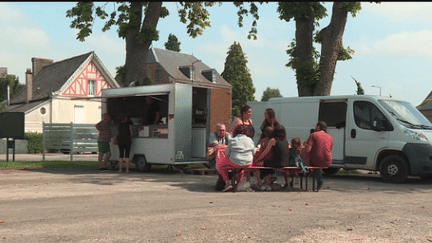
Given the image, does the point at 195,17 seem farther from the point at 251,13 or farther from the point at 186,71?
the point at 186,71

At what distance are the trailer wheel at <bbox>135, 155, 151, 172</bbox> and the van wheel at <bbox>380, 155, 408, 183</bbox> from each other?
6.73 metres

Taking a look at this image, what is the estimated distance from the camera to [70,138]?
70.4ft

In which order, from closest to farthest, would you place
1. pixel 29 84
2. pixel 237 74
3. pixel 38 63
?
1. pixel 29 84
2. pixel 38 63
3. pixel 237 74

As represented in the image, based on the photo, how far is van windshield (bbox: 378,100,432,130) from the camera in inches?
547

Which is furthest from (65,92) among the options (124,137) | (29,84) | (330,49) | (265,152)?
(265,152)

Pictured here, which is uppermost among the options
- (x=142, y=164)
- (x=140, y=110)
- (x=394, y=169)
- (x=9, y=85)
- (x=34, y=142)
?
(x=9, y=85)

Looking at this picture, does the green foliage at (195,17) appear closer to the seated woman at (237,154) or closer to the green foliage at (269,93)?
the seated woman at (237,154)

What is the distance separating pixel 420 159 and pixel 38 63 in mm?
45740

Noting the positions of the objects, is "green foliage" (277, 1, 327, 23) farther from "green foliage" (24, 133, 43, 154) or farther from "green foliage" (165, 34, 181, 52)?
"green foliage" (165, 34, 181, 52)

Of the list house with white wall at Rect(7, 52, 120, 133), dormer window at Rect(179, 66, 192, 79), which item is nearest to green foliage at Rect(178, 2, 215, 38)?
house with white wall at Rect(7, 52, 120, 133)

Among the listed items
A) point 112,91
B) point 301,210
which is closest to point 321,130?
point 301,210

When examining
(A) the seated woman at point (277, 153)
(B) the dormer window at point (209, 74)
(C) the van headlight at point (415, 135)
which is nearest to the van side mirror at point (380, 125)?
(C) the van headlight at point (415, 135)

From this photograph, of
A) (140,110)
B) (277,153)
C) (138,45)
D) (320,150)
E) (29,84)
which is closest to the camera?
(277,153)

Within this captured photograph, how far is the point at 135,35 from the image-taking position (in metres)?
19.5
